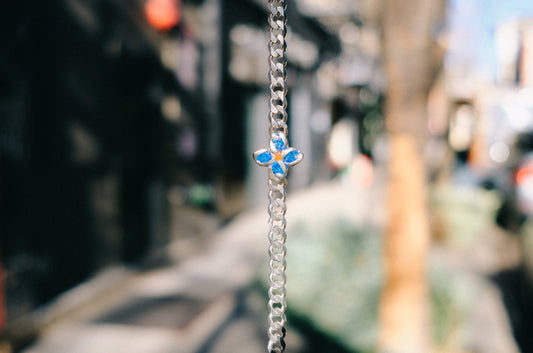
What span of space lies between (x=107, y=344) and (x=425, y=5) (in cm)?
438

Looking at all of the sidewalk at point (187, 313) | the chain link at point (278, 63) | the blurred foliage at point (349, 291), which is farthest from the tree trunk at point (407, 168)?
the chain link at point (278, 63)

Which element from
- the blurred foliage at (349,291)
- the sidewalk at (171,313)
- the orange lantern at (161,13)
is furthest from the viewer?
the orange lantern at (161,13)

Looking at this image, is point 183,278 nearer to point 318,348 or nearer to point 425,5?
point 318,348

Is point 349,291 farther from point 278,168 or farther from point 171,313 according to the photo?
point 278,168

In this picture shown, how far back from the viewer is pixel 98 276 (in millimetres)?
6535

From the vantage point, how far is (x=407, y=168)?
3709mm

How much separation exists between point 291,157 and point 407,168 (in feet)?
9.28

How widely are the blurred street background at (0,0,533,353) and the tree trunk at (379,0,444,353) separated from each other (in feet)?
0.04

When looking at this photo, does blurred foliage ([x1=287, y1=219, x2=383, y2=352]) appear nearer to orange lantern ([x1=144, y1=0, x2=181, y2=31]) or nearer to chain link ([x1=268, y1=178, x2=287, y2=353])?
chain link ([x1=268, y1=178, x2=287, y2=353])

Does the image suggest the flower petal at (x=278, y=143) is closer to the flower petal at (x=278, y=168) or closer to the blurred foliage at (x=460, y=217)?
the flower petal at (x=278, y=168)

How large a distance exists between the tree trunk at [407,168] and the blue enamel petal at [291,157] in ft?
8.95

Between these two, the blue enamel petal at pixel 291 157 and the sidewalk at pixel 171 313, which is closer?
the blue enamel petal at pixel 291 157

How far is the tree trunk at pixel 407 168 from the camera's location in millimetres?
3506

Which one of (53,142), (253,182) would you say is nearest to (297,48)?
(253,182)
